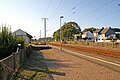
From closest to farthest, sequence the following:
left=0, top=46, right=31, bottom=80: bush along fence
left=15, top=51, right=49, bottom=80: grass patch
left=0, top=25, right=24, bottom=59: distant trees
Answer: left=0, top=46, right=31, bottom=80: bush along fence, left=15, top=51, right=49, bottom=80: grass patch, left=0, top=25, right=24, bottom=59: distant trees

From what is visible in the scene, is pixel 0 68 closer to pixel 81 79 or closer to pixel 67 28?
pixel 81 79

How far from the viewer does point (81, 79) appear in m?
11.2

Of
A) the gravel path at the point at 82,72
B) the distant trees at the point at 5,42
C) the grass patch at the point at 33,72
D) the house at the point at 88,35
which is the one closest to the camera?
the grass patch at the point at 33,72

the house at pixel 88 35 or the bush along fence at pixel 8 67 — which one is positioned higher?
the house at pixel 88 35

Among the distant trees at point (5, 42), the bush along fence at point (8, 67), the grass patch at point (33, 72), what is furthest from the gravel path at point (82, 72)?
the distant trees at point (5, 42)

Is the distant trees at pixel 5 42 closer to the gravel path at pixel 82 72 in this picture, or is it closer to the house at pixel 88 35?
the gravel path at pixel 82 72

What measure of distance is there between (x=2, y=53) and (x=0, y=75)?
7235 millimetres

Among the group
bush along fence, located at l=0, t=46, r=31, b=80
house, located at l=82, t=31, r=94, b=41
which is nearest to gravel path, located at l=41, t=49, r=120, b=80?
bush along fence, located at l=0, t=46, r=31, b=80

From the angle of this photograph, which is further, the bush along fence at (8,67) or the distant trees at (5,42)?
the distant trees at (5,42)

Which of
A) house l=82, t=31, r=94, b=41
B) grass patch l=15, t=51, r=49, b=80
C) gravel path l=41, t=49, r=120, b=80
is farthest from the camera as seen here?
house l=82, t=31, r=94, b=41

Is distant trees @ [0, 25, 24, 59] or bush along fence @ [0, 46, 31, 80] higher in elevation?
distant trees @ [0, 25, 24, 59]

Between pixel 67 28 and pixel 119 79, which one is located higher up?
pixel 67 28

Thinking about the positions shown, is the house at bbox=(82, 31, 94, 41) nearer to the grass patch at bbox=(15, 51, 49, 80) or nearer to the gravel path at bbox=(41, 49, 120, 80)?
the gravel path at bbox=(41, 49, 120, 80)

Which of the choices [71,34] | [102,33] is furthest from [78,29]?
[102,33]
